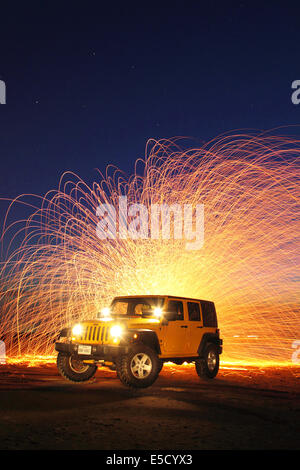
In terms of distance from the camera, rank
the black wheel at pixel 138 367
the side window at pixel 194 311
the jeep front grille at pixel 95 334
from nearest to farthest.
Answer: the black wheel at pixel 138 367, the jeep front grille at pixel 95 334, the side window at pixel 194 311

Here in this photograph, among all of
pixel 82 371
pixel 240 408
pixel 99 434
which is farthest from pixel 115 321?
pixel 99 434

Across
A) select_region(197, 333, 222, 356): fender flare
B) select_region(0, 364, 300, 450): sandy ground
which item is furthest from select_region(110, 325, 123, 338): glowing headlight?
select_region(197, 333, 222, 356): fender flare

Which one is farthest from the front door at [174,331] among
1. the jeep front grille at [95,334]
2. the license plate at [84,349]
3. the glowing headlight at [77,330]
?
the glowing headlight at [77,330]

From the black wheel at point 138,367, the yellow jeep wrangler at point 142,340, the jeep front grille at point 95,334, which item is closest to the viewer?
the black wheel at point 138,367

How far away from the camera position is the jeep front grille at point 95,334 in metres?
11.5

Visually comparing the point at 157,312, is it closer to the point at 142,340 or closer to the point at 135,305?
the point at 142,340

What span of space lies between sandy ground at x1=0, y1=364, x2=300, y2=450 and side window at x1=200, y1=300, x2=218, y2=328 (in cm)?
173

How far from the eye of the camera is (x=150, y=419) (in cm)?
745

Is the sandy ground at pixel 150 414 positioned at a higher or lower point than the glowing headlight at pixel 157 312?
lower

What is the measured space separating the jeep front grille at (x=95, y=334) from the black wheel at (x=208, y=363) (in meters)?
3.06

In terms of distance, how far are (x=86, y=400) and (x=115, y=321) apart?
265 cm

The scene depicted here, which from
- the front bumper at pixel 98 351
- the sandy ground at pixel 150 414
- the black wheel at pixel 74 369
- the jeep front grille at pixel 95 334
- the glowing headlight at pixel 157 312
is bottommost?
the sandy ground at pixel 150 414

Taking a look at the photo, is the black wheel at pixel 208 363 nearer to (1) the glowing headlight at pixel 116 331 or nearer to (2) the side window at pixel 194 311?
(2) the side window at pixel 194 311

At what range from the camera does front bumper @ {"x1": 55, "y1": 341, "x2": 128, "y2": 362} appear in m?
11.0
